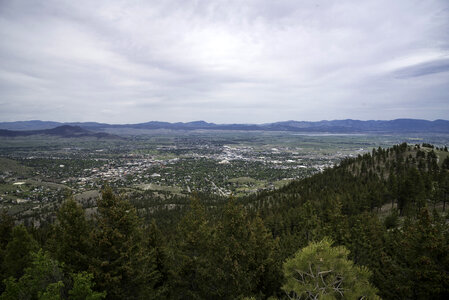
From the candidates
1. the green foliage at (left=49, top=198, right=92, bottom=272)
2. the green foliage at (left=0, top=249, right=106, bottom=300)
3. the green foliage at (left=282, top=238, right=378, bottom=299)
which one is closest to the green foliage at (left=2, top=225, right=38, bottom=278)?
the green foliage at (left=49, top=198, right=92, bottom=272)

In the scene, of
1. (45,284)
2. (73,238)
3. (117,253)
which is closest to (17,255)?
(73,238)

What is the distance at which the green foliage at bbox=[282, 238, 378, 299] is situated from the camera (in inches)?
430

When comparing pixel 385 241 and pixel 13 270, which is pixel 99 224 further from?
pixel 385 241

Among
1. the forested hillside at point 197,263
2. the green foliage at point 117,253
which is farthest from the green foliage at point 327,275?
the green foliage at point 117,253

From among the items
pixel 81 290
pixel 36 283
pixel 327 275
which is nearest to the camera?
pixel 327 275

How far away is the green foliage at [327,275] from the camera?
35.9 feet

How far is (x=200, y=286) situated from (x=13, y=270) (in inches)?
682

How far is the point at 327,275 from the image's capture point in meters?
12.1

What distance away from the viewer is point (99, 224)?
17203 millimetres

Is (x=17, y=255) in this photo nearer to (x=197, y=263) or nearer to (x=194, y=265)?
(x=194, y=265)

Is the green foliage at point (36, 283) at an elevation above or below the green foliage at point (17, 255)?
above

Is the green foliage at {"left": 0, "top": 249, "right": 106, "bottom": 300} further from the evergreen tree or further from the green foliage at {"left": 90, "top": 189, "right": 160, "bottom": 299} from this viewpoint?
the evergreen tree

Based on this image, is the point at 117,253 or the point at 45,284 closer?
the point at 45,284

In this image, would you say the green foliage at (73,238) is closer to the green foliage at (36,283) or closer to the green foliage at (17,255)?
the green foliage at (36,283)
